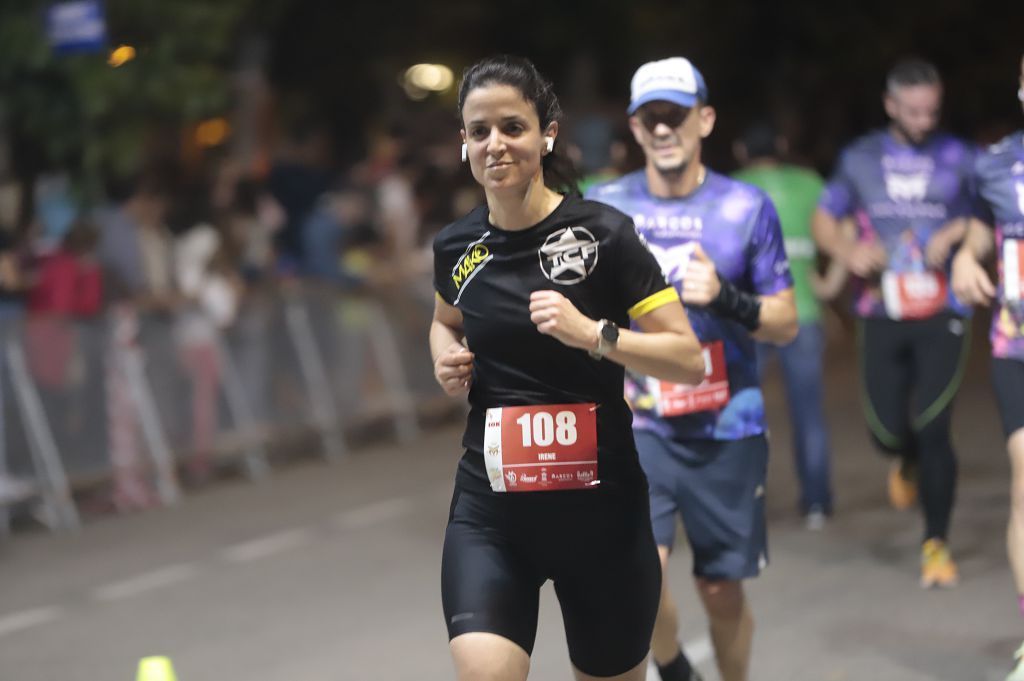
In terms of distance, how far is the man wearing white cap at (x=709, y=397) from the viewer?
18.8ft

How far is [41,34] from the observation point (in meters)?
12.8

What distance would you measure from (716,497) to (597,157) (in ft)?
17.5

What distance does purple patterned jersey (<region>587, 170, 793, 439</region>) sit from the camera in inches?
227

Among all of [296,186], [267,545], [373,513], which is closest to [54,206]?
[296,186]

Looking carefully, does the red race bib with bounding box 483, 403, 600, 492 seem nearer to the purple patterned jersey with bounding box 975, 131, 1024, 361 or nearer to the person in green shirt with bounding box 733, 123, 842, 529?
the purple patterned jersey with bounding box 975, 131, 1024, 361

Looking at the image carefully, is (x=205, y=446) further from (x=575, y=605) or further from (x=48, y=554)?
(x=575, y=605)

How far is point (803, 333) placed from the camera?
9.75m

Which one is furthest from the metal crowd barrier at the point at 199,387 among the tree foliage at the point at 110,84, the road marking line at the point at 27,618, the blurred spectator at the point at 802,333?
the blurred spectator at the point at 802,333

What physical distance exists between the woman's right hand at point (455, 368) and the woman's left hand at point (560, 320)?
348mm

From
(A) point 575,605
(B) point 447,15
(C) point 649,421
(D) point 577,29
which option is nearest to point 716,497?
(C) point 649,421

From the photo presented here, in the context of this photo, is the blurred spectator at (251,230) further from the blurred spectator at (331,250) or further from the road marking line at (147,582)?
the road marking line at (147,582)

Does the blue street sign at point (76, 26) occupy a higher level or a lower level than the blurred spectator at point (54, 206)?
higher

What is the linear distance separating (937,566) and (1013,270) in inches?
86.9

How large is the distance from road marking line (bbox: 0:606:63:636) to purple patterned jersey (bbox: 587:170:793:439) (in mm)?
3998
